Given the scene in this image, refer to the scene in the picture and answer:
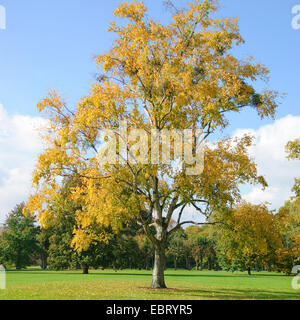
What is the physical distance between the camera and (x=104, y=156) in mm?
18062

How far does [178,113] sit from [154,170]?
10.00ft

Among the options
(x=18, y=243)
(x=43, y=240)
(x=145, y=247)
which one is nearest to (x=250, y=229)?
(x=43, y=240)

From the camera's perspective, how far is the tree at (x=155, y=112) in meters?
17.6

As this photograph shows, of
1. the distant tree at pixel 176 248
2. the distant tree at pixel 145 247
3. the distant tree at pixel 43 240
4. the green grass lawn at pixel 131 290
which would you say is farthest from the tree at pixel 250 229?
the distant tree at pixel 176 248

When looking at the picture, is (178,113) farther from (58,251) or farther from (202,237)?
(202,237)

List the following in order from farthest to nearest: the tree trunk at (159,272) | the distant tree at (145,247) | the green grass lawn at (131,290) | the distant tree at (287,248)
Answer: the distant tree at (145,247) < the distant tree at (287,248) < the tree trunk at (159,272) < the green grass lawn at (131,290)

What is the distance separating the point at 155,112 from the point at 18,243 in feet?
159

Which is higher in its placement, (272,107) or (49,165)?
(272,107)

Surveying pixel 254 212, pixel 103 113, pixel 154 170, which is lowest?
pixel 254 212

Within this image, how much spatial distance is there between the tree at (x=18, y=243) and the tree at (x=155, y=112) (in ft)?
140

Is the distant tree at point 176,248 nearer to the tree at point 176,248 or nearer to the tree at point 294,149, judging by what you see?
the tree at point 176,248
